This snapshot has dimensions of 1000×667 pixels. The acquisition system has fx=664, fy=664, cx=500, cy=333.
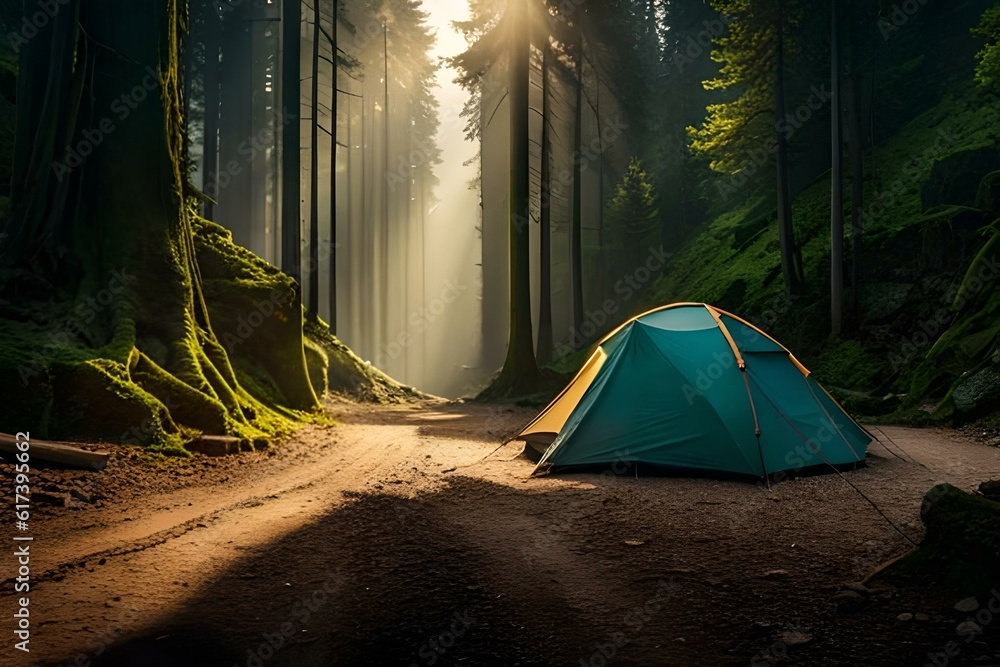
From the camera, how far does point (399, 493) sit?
721 cm

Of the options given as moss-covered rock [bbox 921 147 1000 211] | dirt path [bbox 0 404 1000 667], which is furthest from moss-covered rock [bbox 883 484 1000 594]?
moss-covered rock [bbox 921 147 1000 211]

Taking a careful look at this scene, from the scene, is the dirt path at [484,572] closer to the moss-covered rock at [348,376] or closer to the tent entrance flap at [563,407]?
the tent entrance flap at [563,407]

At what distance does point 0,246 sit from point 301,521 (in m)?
6.35

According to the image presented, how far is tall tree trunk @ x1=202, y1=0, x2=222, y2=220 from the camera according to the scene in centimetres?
2939

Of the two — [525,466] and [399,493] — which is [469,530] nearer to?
[399,493]

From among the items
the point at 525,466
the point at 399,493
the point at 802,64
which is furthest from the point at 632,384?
the point at 802,64

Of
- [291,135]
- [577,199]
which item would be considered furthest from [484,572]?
[577,199]

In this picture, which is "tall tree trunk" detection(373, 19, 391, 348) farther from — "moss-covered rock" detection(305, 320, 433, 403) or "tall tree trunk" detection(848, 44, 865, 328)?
"tall tree trunk" detection(848, 44, 865, 328)

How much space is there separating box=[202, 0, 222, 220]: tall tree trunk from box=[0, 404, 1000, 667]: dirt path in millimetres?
24696

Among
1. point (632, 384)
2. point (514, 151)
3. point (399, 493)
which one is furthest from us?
point (514, 151)

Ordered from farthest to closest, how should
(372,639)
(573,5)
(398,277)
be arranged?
(398,277) < (573,5) < (372,639)

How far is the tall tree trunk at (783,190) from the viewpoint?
19.0m

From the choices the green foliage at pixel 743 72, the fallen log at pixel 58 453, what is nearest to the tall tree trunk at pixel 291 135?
the green foliage at pixel 743 72

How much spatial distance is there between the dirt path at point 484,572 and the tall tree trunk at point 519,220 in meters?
12.4
